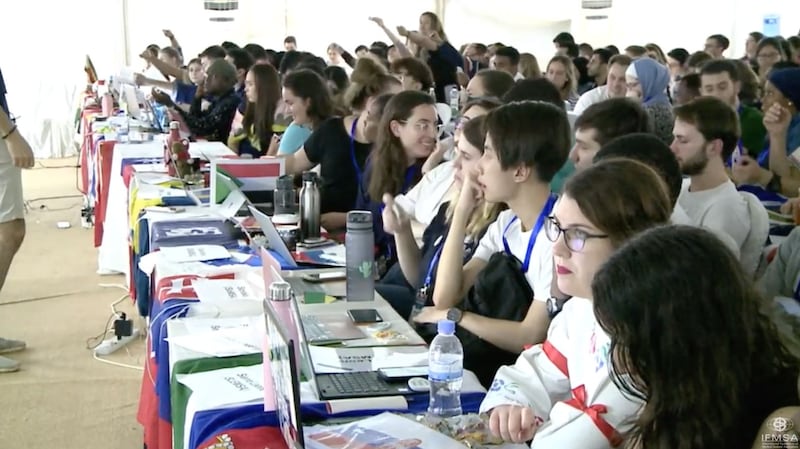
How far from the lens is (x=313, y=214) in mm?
3109

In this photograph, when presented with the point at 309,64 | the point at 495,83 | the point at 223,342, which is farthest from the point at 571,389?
the point at 309,64

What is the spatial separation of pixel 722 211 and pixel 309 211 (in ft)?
4.71

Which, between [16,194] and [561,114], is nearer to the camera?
[561,114]

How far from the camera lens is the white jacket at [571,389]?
59.1 inches

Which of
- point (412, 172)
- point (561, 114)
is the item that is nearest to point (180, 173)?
point (412, 172)

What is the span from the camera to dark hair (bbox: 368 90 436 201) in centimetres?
344

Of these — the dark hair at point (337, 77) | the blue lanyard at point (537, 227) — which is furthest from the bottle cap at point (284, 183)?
the dark hair at point (337, 77)

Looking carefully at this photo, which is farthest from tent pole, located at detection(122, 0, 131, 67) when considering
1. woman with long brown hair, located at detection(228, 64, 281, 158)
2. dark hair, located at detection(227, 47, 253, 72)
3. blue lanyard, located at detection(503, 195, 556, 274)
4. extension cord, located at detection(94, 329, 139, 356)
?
blue lanyard, located at detection(503, 195, 556, 274)

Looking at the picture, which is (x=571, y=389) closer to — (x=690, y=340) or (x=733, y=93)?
(x=690, y=340)

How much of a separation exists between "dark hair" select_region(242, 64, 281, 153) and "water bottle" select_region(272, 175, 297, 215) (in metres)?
1.94

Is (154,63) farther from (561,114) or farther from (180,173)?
(561,114)

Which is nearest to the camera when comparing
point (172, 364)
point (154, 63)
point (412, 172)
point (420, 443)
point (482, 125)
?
point (420, 443)

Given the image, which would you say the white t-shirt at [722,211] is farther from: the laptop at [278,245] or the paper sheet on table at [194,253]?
the paper sheet on table at [194,253]

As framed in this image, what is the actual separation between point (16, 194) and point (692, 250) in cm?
334
